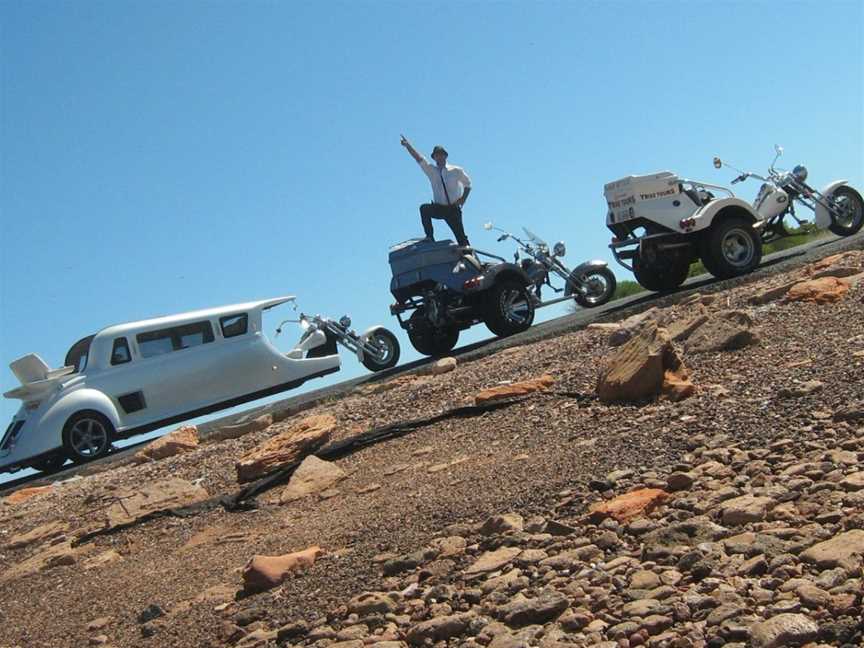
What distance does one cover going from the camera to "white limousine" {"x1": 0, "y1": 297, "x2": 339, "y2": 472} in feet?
48.5

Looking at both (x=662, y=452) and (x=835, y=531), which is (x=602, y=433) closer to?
(x=662, y=452)

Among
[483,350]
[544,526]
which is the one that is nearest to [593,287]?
[483,350]

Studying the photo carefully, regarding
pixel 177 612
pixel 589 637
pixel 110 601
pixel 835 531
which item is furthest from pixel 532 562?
pixel 110 601

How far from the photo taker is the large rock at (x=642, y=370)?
7.31m

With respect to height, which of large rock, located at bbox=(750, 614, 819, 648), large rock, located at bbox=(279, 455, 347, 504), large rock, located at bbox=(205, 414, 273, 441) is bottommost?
large rock, located at bbox=(750, 614, 819, 648)

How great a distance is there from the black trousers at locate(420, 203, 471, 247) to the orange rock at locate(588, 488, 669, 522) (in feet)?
33.4

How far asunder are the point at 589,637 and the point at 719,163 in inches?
463

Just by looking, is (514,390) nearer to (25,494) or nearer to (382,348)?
(25,494)

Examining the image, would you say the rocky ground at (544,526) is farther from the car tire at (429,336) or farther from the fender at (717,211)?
the car tire at (429,336)

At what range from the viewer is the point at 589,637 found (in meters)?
4.25

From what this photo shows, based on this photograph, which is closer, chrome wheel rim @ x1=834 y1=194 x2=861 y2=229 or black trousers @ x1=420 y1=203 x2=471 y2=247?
black trousers @ x1=420 y1=203 x2=471 y2=247

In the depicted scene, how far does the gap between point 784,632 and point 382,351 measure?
13.7 m

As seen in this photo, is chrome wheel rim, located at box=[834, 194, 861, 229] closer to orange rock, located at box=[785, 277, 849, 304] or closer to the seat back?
orange rock, located at box=[785, 277, 849, 304]

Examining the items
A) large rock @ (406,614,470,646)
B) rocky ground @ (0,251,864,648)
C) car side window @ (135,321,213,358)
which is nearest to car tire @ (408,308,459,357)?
car side window @ (135,321,213,358)
